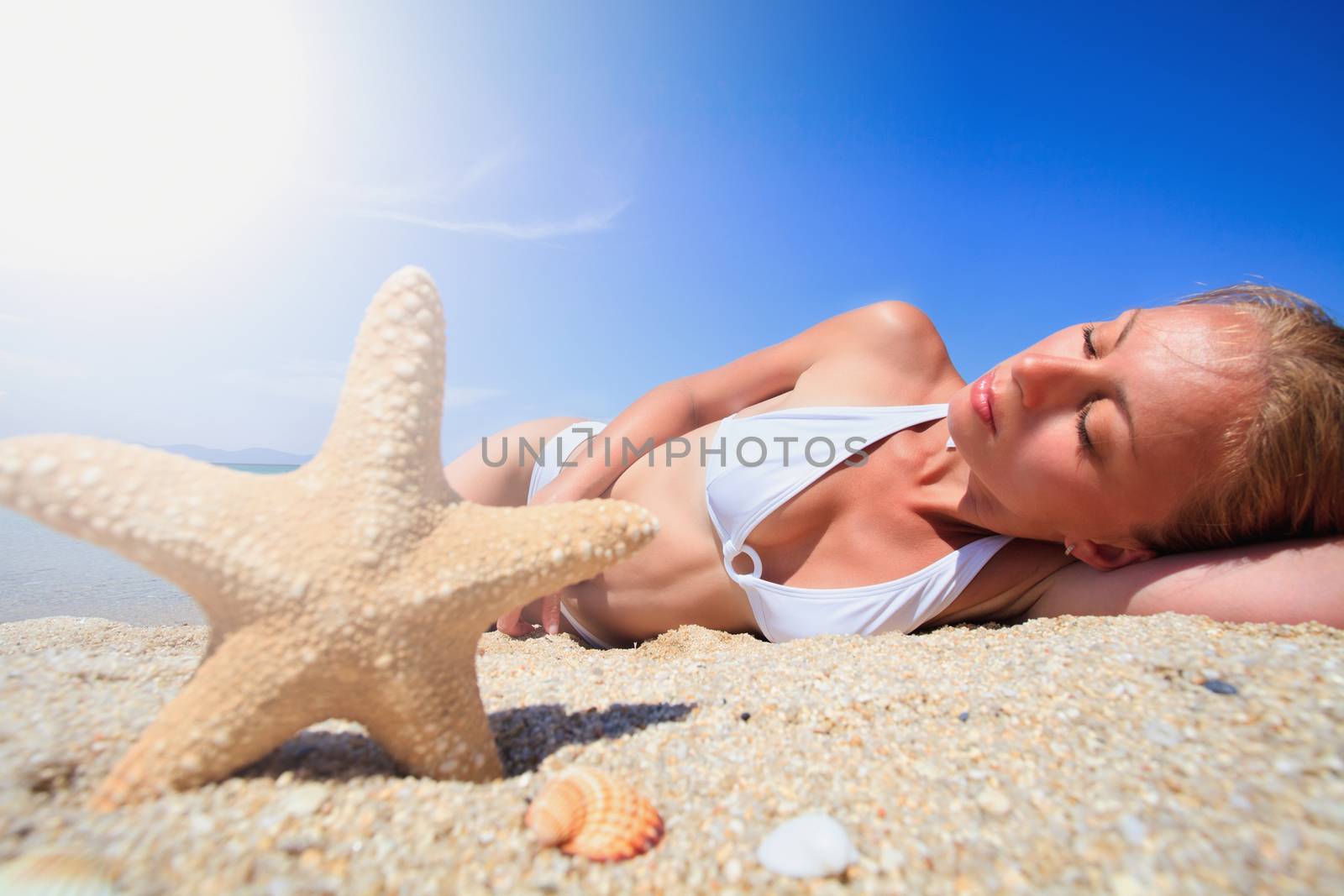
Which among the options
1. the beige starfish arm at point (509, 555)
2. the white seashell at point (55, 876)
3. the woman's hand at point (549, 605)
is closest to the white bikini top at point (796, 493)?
the woman's hand at point (549, 605)

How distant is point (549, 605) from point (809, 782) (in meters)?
2.40

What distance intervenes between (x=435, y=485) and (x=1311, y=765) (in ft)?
5.65

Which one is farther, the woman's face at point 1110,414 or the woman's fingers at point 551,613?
the woman's fingers at point 551,613

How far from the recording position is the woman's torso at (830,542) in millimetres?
2775

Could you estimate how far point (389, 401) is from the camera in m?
1.17

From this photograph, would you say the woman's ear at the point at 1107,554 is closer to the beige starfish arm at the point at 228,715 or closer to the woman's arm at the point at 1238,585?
the woman's arm at the point at 1238,585

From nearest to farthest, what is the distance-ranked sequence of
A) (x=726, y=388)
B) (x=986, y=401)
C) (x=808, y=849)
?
(x=808, y=849)
(x=986, y=401)
(x=726, y=388)

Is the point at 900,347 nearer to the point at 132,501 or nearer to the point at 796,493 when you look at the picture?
the point at 796,493

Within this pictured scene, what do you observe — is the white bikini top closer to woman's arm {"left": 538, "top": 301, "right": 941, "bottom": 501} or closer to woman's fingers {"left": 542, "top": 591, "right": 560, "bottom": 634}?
woman's arm {"left": 538, "top": 301, "right": 941, "bottom": 501}

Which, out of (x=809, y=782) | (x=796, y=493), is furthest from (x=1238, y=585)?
(x=809, y=782)

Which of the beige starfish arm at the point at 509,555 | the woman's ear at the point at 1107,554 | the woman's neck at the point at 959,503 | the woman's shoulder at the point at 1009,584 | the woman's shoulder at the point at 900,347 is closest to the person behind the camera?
the beige starfish arm at the point at 509,555

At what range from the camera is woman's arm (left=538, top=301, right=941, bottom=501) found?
3.24 meters

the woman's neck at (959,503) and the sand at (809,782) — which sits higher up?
the woman's neck at (959,503)

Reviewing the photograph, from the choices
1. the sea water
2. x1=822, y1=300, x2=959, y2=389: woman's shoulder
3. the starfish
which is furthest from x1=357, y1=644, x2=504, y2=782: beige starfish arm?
the sea water
